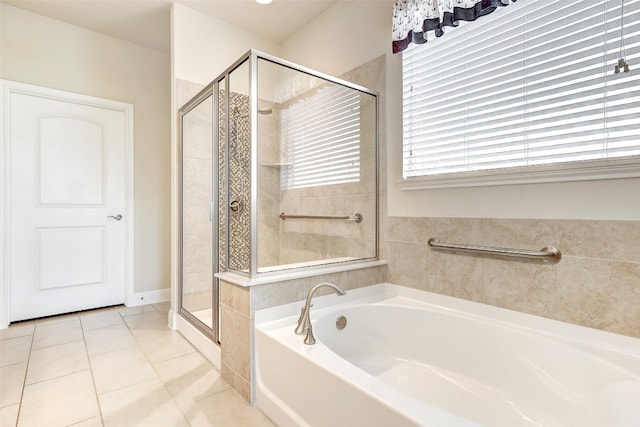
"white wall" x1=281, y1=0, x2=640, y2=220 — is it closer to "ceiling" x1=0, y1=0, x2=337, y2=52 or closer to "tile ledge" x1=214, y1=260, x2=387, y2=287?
"ceiling" x1=0, y1=0, x2=337, y2=52

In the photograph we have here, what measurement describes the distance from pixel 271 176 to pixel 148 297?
227 centimetres

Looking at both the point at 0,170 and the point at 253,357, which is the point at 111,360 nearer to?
the point at 253,357

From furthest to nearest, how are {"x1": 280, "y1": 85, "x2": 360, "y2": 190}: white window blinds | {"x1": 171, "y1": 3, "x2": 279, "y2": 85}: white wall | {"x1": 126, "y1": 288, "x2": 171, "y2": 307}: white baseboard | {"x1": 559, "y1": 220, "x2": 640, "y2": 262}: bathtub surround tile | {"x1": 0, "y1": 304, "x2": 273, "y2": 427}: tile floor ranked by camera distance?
{"x1": 126, "y1": 288, "x2": 171, "y2": 307}: white baseboard → {"x1": 171, "y1": 3, "x2": 279, "y2": 85}: white wall → {"x1": 280, "y1": 85, "x2": 360, "y2": 190}: white window blinds → {"x1": 0, "y1": 304, "x2": 273, "y2": 427}: tile floor → {"x1": 559, "y1": 220, "x2": 640, "y2": 262}: bathtub surround tile

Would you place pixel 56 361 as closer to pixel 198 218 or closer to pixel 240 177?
pixel 198 218

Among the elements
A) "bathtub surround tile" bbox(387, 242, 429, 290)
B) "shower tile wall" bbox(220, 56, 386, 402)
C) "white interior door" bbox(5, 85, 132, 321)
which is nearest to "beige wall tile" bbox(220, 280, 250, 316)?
"shower tile wall" bbox(220, 56, 386, 402)

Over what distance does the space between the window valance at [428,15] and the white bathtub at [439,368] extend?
4.79ft

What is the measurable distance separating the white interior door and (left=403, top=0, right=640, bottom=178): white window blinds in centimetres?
277

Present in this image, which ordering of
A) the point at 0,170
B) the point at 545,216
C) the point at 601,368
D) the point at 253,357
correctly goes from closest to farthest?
the point at 601,368 → the point at 545,216 → the point at 253,357 → the point at 0,170

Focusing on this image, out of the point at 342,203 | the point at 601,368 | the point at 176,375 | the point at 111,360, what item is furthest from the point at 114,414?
the point at 601,368

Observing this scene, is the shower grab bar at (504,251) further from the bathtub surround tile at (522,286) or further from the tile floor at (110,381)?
the tile floor at (110,381)

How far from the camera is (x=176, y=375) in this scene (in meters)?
1.82

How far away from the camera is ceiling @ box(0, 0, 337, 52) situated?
2.56 m

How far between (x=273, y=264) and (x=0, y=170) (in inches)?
98.9

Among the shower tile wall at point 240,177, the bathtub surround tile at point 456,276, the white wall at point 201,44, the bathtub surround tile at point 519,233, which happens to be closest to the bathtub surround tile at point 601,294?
the bathtub surround tile at point 519,233
